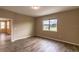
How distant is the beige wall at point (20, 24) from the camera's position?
18.4 ft

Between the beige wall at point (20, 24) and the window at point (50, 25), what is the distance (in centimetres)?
157

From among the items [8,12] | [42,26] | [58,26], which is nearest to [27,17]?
[42,26]

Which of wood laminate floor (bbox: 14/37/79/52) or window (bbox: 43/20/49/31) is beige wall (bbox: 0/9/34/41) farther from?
wood laminate floor (bbox: 14/37/79/52)

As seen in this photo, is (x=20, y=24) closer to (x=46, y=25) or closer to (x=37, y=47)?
(x=46, y=25)

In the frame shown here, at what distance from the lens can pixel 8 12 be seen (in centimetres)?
560

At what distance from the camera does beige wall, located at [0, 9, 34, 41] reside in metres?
5.62

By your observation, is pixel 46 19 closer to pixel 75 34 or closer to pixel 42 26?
pixel 42 26

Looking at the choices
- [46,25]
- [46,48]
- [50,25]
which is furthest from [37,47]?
[46,25]

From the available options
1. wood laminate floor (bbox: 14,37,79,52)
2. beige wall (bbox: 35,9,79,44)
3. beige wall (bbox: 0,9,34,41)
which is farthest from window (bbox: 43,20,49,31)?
wood laminate floor (bbox: 14,37,79,52)

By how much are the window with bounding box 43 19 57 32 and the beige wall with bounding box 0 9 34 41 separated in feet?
5.14

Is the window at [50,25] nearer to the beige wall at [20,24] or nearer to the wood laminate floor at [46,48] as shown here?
the beige wall at [20,24]

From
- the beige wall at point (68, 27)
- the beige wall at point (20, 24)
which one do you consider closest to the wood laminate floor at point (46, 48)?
the beige wall at point (68, 27)
